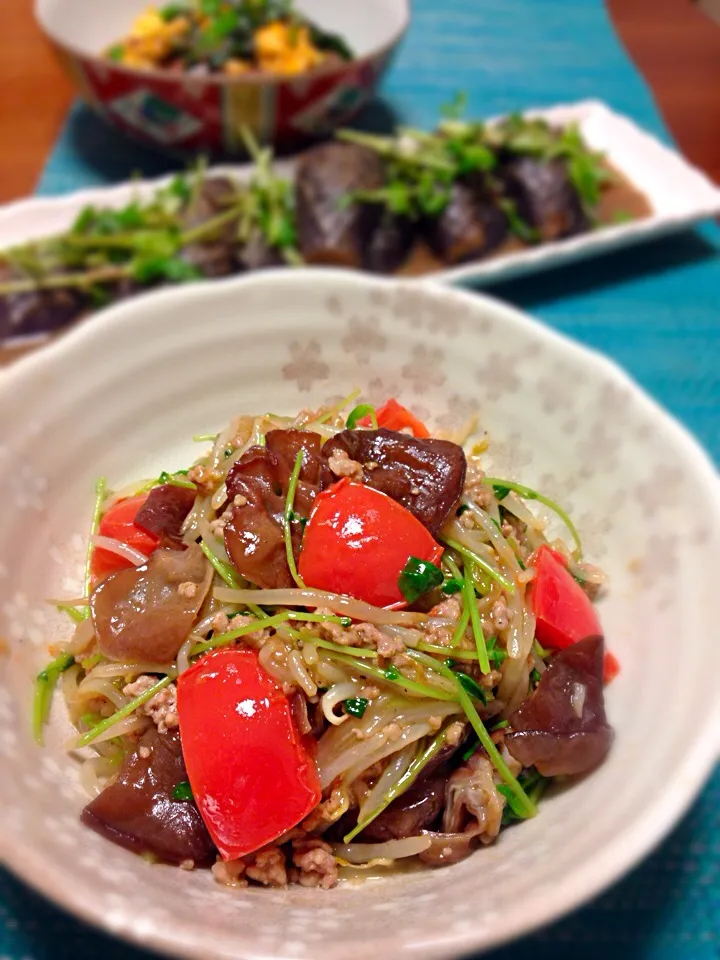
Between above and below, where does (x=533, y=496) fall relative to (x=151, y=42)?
below

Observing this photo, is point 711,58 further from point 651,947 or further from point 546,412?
point 651,947

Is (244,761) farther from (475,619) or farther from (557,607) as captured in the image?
(557,607)

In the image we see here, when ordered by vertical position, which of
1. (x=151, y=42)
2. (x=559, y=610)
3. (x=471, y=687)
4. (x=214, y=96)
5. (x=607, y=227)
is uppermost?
(x=151, y=42)

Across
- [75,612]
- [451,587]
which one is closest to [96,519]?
[75,612]

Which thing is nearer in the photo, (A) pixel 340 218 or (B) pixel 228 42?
(A) pixel 340 218

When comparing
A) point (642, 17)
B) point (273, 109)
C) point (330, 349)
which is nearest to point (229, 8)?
point (273, 109)

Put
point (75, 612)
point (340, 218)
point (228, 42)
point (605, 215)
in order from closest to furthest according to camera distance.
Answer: point (75, 612), point (340, 218), point (605, 215), point (228, 42)

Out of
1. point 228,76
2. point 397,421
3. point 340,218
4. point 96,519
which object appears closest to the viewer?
point 96,519

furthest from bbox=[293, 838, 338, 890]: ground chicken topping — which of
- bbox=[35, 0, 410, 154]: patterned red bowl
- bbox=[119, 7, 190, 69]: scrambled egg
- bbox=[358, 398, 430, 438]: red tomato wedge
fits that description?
bbox=[119, 7, 190, 69]: scrambled egg
